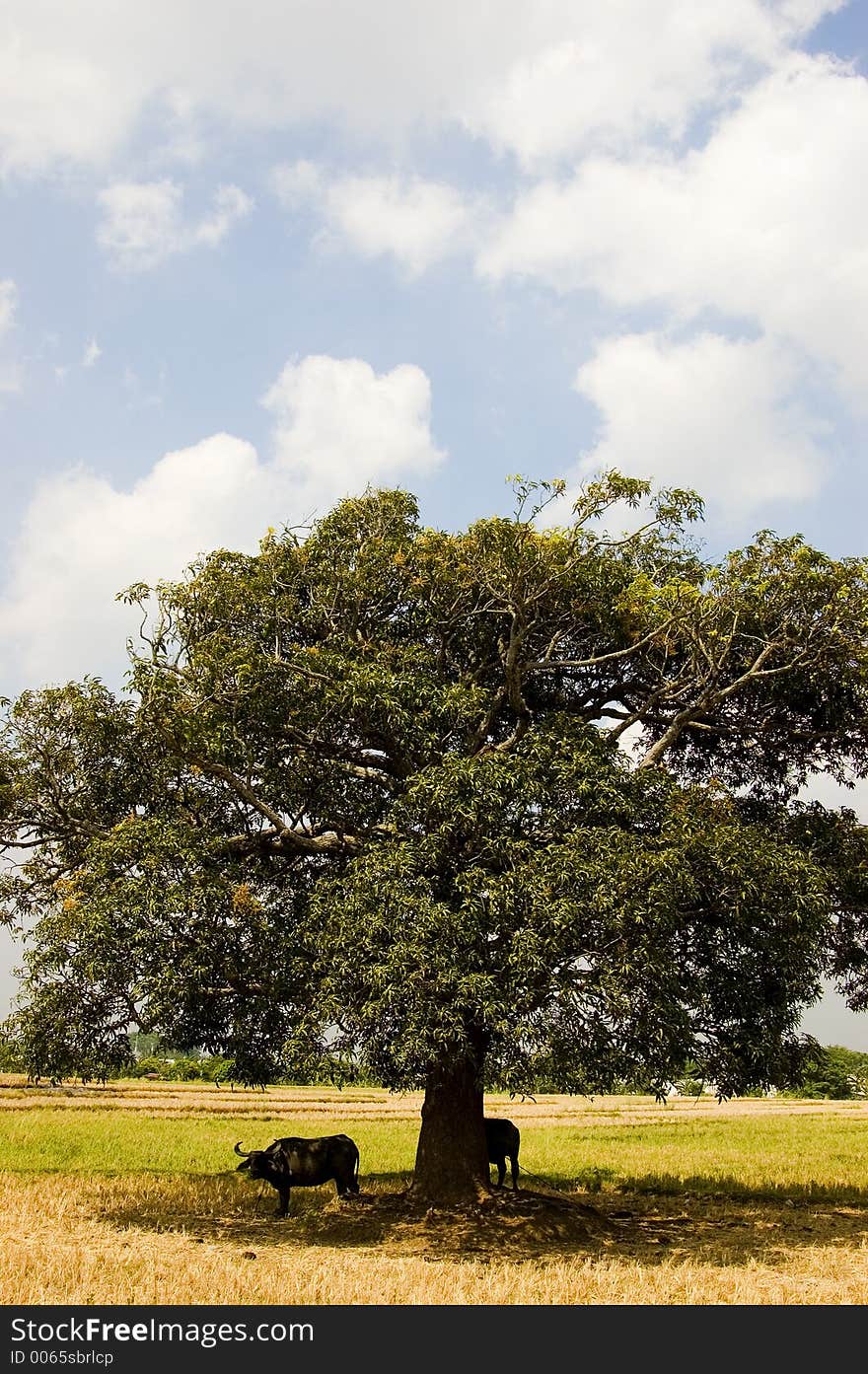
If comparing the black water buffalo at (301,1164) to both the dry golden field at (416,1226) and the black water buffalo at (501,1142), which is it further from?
the black water buffalo at (501,1142)

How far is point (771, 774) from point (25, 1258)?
1613cm

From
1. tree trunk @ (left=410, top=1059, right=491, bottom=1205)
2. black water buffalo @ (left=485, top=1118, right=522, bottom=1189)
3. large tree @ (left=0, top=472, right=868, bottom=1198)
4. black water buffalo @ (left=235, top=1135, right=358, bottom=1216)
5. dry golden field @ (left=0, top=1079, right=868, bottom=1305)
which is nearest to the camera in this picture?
dry golden field @ (left=0, top=1079, right=868, bottom=1305)

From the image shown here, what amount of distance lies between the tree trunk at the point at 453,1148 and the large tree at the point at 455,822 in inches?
2.1

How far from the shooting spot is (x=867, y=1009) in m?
21.8

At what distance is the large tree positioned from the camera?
15258 mm

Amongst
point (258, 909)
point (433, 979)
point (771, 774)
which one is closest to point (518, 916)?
point (433, 979)

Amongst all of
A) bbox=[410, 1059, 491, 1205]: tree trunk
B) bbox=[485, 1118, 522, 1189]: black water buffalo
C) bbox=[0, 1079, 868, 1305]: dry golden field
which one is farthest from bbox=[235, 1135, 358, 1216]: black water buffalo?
bbox=[485, 1118, 522, 1189]: black water buffalo

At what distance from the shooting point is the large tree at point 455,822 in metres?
15.3

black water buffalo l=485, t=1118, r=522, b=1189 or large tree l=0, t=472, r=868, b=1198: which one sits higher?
large tree l=0, t=472, r=868, b=1198

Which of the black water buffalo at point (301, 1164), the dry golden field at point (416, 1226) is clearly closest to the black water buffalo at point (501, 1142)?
the dry golden field at point (416, 1226)

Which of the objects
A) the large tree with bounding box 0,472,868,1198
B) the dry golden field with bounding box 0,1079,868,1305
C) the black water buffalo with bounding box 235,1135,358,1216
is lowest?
the dry golden field with bounding box 0,1079,868,1305

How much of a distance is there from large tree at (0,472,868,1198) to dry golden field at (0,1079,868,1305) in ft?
7.88

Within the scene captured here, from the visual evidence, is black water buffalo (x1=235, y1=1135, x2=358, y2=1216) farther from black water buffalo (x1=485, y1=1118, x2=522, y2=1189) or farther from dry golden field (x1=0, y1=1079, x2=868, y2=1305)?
black water buffalo (x1=485, y1=1118, x2=522, y2=1189)

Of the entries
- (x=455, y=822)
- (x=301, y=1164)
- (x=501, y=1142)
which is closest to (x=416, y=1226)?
(x=301, y=1164)
